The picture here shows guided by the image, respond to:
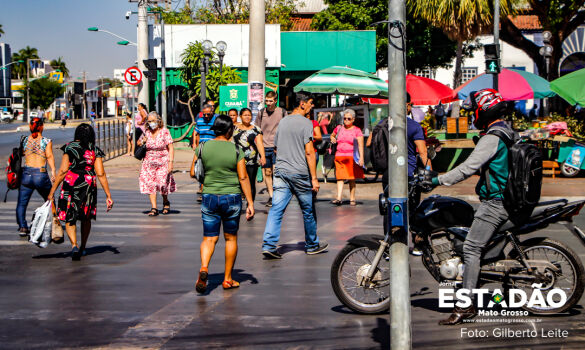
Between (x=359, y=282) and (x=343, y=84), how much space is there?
15.1 m

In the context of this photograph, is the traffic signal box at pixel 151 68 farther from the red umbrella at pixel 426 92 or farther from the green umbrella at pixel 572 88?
the green umbrella at pixel 572 88

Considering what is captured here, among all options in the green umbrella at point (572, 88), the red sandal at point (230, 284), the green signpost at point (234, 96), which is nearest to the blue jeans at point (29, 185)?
the red sandal at point (230, 284)

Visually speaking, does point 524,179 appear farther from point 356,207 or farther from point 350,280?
point 356,207

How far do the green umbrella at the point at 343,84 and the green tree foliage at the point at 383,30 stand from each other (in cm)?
2640

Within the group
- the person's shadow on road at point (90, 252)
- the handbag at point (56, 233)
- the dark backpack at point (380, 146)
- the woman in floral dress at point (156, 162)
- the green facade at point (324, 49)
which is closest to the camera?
the dark backpack at point (380, 146)

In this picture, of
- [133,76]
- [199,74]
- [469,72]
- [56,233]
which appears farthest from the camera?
[469,72]

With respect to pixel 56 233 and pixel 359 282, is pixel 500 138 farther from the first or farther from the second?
pixel 56 233

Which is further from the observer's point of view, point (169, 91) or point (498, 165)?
point (169, 91)

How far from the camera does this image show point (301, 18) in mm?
68500

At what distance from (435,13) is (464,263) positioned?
956 inches

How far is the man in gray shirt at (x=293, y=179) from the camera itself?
9523mm

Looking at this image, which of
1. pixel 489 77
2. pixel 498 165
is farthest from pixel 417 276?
pixel 489 77

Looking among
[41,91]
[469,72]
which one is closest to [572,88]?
[469,72]

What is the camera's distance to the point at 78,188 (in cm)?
970
